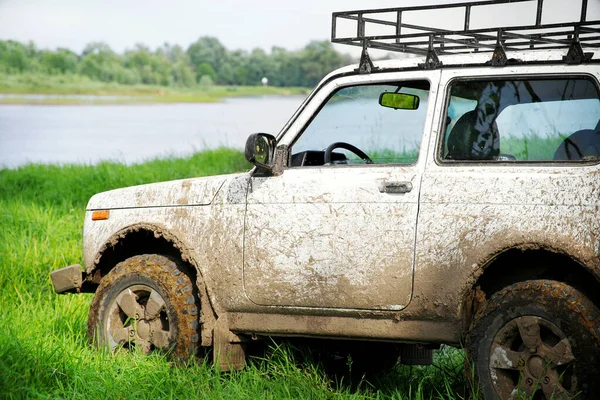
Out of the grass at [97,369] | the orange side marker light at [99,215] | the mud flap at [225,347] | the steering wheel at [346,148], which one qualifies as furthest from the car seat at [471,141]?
the orange side marker light at [99,215]

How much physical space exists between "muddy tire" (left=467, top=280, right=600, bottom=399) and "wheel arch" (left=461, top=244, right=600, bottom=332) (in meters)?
0.11

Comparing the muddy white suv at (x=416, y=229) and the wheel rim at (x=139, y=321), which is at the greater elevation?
the muddy white suv at (x=416, y=229)

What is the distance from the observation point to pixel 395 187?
471 centimetres

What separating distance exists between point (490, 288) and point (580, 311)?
0.56 metres

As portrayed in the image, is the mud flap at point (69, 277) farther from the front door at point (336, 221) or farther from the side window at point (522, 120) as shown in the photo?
the side window at point (522, 120)

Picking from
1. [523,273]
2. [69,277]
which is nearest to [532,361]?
[523,273]

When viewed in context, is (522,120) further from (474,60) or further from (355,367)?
(355,367)

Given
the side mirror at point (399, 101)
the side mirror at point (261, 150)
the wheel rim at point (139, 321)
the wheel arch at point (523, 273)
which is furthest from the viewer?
the wheel rim at point (139, 321)

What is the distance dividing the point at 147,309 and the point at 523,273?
2.26 meters

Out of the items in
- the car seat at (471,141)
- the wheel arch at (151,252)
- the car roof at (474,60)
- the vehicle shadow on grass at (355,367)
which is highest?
the car roof at (474,60)

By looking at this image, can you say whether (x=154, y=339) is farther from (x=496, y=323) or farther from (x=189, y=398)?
(x=496, y=323)

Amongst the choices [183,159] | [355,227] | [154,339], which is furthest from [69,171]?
[355,227]

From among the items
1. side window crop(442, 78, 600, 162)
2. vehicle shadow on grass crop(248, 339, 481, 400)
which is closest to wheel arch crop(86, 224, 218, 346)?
vehicle shadow on grass crop(248, 339, 481, 400)

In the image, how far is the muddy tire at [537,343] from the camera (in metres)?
4.27
